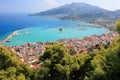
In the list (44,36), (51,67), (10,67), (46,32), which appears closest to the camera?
(10,67)

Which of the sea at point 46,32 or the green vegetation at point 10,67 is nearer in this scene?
the green vegetation at point 10,67

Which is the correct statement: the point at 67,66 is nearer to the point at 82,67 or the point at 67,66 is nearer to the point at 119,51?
the point at 82,67

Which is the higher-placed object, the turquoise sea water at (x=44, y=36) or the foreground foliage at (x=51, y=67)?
the foreground foliage at (x=51, y=67)

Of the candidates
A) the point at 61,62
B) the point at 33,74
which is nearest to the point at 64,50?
the point at 61,62

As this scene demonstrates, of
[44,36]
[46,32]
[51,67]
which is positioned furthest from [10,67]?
[46,32]

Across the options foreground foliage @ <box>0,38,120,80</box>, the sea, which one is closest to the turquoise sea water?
the sea

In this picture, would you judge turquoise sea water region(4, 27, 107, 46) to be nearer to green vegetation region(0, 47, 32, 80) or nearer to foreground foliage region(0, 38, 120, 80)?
foreground foliage region(0, 38, 120, 80)

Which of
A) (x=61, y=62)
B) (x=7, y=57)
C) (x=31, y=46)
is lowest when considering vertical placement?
(x=31, y=46)

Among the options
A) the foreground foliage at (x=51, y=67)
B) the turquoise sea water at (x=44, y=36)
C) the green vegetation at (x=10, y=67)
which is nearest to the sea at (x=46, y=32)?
the turquoise sea water at (x=44, y=36)

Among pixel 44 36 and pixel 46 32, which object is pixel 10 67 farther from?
pixel 46 32

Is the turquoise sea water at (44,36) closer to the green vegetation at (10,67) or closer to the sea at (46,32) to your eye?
the sea at (46,32)

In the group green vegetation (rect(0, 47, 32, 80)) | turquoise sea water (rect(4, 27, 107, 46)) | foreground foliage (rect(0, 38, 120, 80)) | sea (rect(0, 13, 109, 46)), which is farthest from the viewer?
sea (rect(0, 13, 109, 46))
